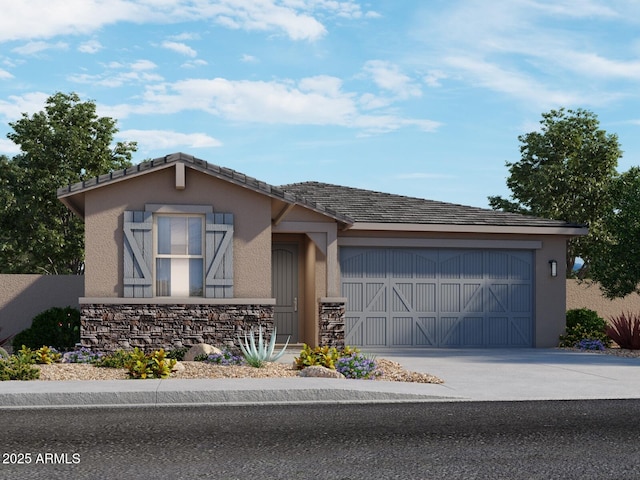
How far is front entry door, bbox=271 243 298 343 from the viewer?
20328 millimetres

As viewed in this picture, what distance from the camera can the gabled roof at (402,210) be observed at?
65.7ft

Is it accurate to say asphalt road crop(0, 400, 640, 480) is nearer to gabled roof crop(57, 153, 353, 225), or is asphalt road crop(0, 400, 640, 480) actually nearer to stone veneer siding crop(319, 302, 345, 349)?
gabled roof crop(57, 153, 353, 225)

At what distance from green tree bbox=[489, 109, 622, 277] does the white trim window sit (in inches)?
744

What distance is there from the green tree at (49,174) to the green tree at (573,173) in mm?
16799

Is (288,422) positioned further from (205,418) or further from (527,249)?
(527,249)

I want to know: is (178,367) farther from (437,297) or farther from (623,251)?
(623,251)

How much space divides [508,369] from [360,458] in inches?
322

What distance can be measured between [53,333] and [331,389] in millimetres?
8275

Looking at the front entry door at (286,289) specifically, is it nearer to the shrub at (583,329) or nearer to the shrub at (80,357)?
the shrub at (80,357)

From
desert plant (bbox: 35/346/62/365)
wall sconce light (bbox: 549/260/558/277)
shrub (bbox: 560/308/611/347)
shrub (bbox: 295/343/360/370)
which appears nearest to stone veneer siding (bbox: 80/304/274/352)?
desert plant (bbox: 35/346/62/365)

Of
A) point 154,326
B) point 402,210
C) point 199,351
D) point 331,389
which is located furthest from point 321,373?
point 402,210

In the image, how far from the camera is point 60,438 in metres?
8.55

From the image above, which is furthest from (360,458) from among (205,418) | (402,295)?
(402,295)

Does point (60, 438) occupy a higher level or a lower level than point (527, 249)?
lower
